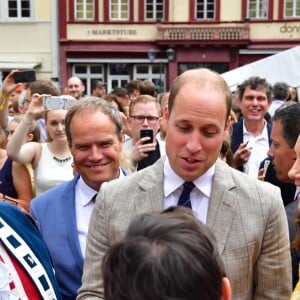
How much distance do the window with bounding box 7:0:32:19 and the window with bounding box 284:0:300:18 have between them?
1168 centimetres

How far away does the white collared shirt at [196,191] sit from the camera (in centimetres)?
171

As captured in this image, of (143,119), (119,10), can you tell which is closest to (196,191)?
(143,119)

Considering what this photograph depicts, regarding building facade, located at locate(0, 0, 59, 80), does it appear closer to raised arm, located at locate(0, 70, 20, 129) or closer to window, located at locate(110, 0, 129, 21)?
window, located at locate(110, 0, 129, 21)

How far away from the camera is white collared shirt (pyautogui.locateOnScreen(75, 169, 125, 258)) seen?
86.7 inches

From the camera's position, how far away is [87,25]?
25.5 m

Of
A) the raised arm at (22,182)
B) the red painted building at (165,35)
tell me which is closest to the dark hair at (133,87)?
the raised arm at (22,182)

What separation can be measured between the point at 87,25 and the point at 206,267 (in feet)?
82.9

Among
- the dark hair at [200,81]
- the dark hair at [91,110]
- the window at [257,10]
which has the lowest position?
the dark hair at [91,110]

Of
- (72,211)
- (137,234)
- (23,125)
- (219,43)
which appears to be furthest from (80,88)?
(219,43)

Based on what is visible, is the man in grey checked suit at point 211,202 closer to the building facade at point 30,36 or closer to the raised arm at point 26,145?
the raised arm at point 26,145

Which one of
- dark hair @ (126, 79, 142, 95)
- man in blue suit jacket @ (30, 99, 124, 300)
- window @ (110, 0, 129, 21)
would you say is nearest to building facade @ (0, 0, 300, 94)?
window @ (110, 0, 129, 21)

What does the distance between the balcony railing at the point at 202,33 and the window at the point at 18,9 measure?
615cm

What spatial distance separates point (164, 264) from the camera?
1082mm

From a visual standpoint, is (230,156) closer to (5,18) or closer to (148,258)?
(148,258)
